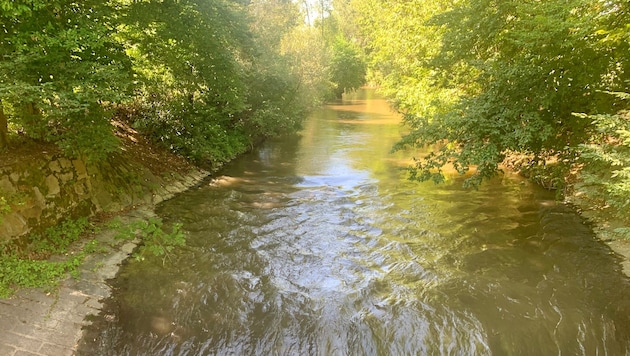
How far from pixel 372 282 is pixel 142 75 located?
695 cm

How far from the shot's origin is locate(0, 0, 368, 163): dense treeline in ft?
18.0

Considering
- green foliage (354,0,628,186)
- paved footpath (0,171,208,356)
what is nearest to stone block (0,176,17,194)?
paved footpath (0,171,208,356)

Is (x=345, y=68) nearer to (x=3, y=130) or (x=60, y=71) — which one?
(x=3, y=130)

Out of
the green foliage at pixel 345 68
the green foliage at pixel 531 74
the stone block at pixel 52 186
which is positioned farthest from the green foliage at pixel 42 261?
the green foliage at pixel 345 68

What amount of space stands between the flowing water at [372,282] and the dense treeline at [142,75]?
8.97 ft

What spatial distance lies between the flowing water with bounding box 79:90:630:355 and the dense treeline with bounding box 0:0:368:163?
273cm

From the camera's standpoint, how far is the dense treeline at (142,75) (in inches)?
216

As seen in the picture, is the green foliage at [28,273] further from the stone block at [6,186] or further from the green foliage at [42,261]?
the stone block at [6,186]

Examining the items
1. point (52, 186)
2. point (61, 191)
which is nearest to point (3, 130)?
point (52, 186)

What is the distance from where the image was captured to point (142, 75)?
29.6ft

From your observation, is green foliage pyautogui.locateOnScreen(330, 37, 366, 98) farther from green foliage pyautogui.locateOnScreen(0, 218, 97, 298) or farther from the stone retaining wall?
green foliage pyautogui.locateOnScreen(0, 218, 97, 298)

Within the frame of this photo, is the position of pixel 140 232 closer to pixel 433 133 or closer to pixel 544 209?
pixel 433 133

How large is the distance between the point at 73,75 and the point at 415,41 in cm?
1215

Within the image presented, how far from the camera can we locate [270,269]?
6.68 m
